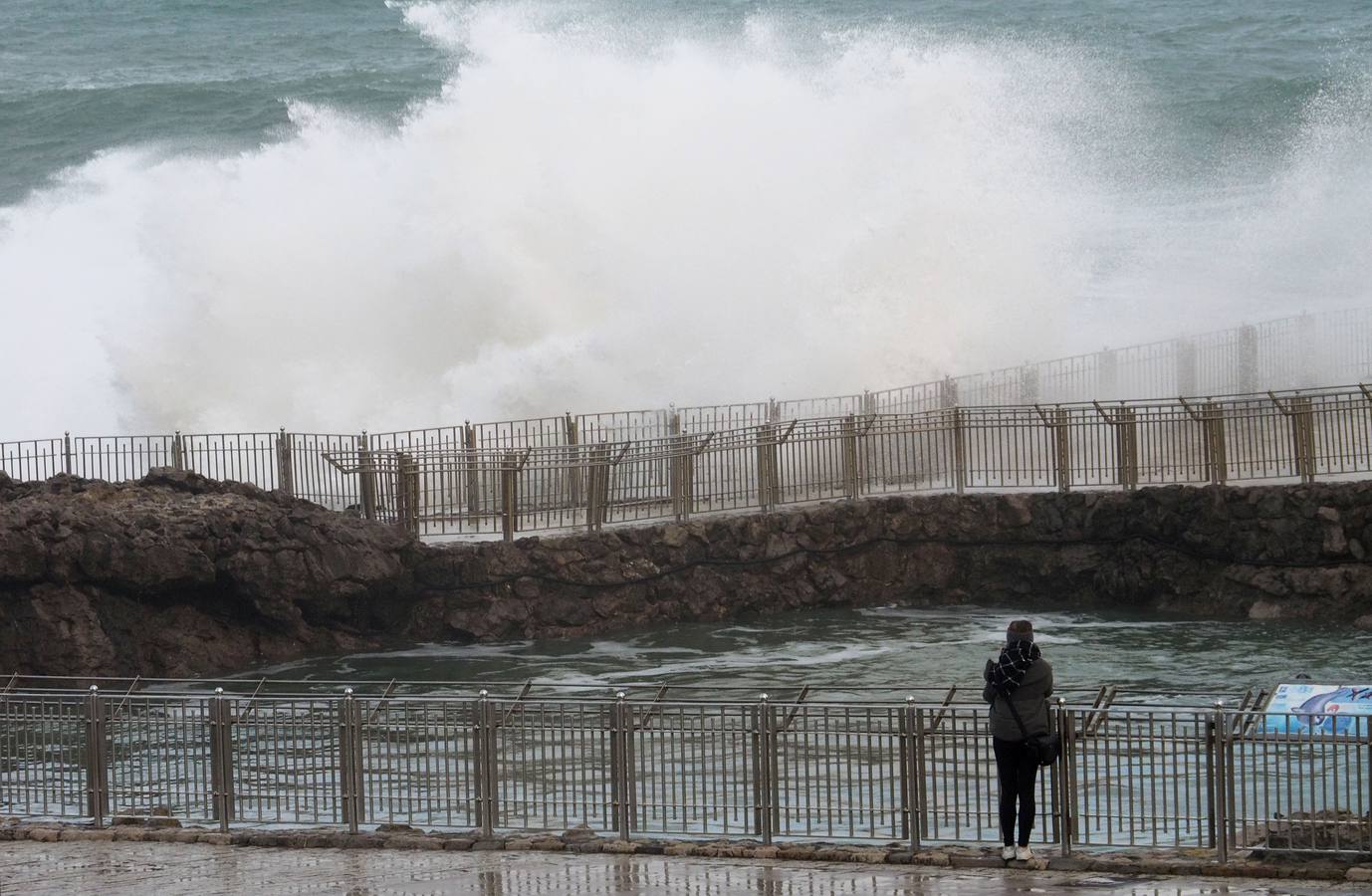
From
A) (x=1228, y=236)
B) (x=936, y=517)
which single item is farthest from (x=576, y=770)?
(x=1228, y=236)

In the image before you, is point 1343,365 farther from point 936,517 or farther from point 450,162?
point 450,162

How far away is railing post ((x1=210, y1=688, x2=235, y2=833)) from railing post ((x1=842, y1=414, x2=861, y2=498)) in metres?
14.9

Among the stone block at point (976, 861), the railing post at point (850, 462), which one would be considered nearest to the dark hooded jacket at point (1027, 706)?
the stone block at point (976, 861)

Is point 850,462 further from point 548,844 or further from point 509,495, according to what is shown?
point 548,844

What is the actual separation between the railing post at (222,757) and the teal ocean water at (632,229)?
74.0 ft

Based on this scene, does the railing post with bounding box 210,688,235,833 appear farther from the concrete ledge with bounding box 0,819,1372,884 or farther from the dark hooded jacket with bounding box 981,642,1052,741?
the dark hooded jacket with bounding box 981,642,1052,741

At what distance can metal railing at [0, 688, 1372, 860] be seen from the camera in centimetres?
1396

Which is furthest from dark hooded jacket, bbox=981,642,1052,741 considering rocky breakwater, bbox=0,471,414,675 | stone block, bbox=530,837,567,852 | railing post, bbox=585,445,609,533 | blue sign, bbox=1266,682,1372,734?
railing post, bbox=585,445,609,533

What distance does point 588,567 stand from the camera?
2817 centimetres

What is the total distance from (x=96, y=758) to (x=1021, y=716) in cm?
710

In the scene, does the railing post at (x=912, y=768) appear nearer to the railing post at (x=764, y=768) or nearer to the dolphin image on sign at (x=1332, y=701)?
the railing post at (x=764, y=768)

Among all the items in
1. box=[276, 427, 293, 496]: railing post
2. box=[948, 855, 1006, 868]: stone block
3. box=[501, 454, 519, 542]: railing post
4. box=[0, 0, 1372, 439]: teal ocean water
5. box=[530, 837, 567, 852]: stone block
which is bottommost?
box=[948, 855, 1006, 868]: stone block

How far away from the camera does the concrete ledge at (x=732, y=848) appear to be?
13.2 meters

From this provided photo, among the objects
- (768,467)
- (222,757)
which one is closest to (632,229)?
(768,467)
